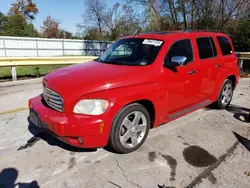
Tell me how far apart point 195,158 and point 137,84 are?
57.0 inches

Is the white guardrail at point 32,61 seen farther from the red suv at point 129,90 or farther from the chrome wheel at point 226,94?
the chrome wheel at point 226,94

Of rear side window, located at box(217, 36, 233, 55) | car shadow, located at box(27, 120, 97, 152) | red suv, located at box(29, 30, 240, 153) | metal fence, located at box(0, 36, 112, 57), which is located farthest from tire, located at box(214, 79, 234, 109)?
metal fence, located at box(0, 36, 112, 57)

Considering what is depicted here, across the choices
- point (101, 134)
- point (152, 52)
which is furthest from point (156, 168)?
point (152, 52)

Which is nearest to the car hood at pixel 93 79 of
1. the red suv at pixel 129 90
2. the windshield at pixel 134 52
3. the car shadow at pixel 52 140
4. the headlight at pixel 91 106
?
the red suv at pixel 129 90

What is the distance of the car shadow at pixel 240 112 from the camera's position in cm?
494

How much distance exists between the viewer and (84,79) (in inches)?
125

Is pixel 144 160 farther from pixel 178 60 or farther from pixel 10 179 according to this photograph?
pixel 10 179

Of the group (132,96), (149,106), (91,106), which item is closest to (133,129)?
(149,106)

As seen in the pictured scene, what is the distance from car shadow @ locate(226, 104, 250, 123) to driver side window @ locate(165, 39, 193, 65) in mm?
2043

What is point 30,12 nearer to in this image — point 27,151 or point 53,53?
point 53,53

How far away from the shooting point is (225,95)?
17.9 feet

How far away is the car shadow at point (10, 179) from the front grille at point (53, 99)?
1.00 m

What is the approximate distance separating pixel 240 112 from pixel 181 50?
8.52 feet

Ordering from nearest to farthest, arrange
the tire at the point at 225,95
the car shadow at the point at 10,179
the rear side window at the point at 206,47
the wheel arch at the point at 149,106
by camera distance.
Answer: the car shadow at the point at 10,179 → the wheel arch at the point at 149,106 → the rear side window at the point at 206,47 → the tire at the point at 225,95
